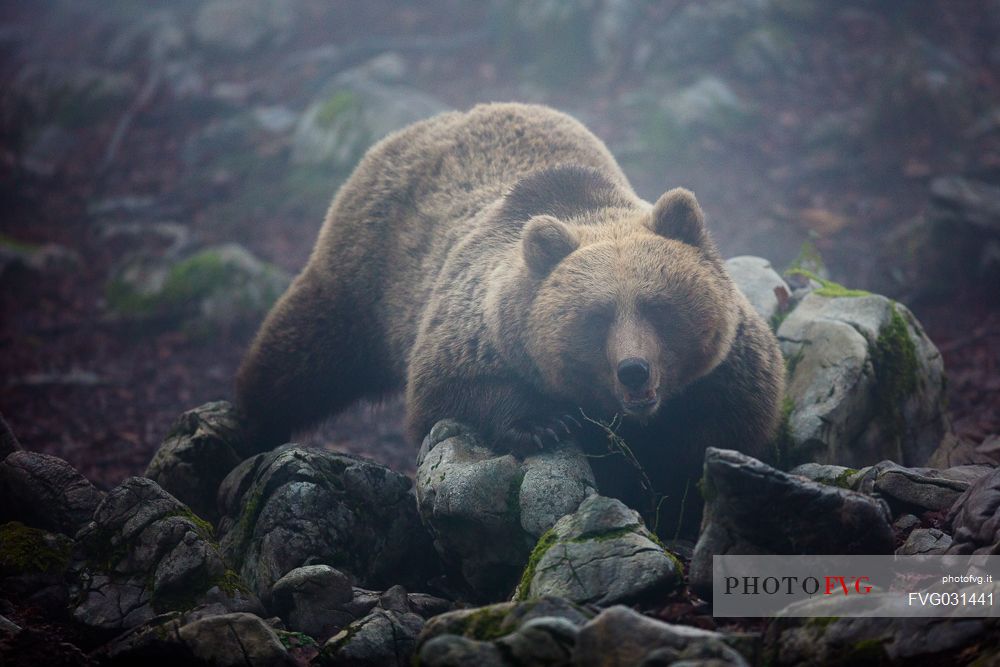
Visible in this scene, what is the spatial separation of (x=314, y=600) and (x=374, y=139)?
35.8ft

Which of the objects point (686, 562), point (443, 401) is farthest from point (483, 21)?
point (686, 562)

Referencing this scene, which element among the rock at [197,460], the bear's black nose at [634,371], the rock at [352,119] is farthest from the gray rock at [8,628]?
the rock at [352,119]

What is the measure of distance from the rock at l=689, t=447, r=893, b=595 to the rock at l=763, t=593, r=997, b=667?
0.45 meters

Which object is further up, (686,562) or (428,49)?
(428,49)

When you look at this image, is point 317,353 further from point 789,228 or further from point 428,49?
point 428,49

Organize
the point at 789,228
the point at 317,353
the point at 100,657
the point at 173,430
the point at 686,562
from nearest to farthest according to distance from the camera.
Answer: the point at 100,657
the point at 686,562
the point at 173,430
the point at 317,353
the point at 789,228

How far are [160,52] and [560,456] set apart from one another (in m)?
17.3

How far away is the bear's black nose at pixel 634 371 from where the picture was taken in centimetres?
517

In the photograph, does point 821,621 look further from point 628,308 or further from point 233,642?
point 233,642

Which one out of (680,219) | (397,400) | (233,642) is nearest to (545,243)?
(680,219)

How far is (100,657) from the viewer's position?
464cm

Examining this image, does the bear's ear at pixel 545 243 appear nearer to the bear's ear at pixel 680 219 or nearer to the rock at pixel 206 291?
the bear's ear at pixel 680 219

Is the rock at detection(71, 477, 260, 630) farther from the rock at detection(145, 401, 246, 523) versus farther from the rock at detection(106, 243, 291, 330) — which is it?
the rock at detection(106, 243, 291, 330)

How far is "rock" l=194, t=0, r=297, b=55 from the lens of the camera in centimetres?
1941
